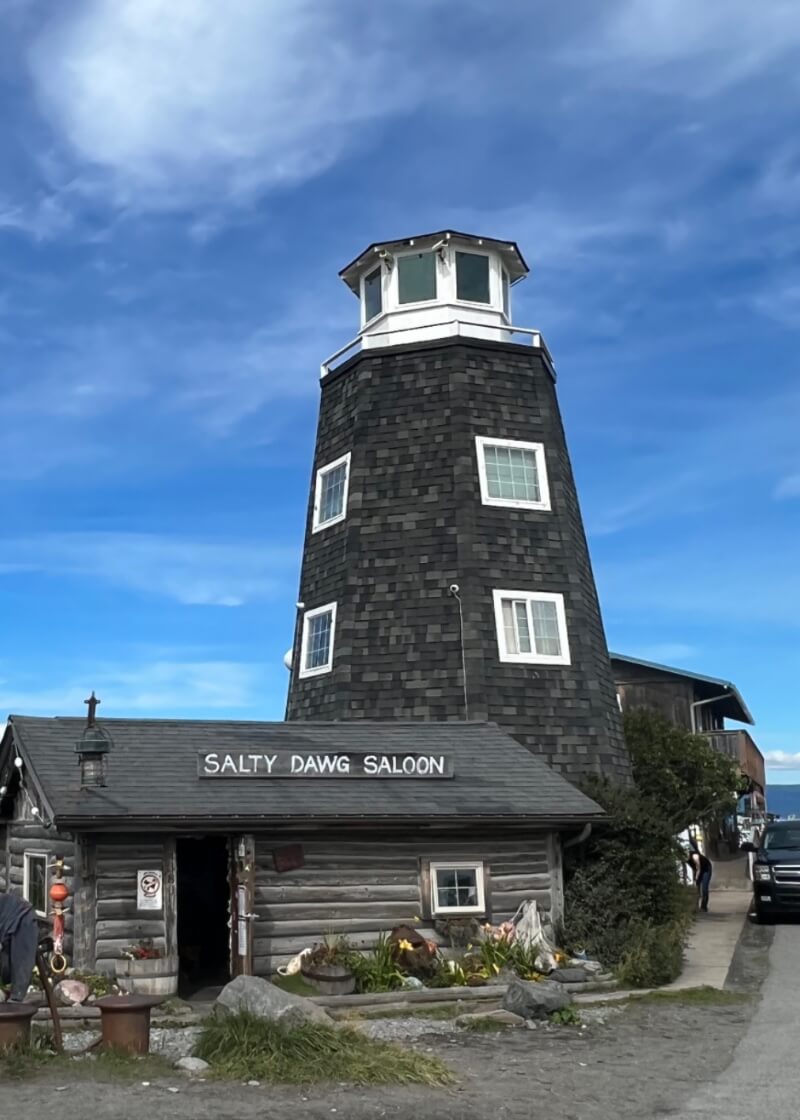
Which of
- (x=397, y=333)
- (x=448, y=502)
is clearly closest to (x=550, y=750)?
(x=448, y=502)

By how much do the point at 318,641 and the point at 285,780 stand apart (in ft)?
24.5

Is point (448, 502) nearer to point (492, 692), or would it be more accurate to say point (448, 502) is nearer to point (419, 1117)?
point (492, 692)

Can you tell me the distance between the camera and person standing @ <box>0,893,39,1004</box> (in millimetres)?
11148

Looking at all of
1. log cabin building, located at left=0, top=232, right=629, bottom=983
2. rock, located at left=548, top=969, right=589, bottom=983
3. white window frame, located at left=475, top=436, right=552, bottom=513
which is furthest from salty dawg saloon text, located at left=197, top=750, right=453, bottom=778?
white window frame, located at left=475, top=436, right=552, bottom=513

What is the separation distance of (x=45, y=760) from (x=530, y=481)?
12194 mm

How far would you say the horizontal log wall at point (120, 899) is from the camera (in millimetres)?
15312

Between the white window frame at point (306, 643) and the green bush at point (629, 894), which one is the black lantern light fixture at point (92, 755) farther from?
the white window frame at point (306, 643)

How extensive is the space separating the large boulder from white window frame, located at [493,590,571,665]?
460 inches

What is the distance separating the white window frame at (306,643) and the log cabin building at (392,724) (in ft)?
0.31

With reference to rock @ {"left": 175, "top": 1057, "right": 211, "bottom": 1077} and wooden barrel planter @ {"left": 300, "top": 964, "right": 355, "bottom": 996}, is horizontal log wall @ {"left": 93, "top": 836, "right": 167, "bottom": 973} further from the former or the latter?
rock @ {"left": 175, "top": 1057, "right": 211, "bottom": 1077}

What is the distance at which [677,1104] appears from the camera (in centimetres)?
988

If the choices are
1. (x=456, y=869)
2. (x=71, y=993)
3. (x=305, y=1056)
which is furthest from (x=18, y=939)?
(x=456, y=869)

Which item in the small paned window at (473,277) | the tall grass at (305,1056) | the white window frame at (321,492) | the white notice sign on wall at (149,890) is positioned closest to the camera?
the tall grass at (305,1056)

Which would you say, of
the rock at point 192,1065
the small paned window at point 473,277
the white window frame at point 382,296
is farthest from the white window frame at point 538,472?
the rock at point 192,1065
